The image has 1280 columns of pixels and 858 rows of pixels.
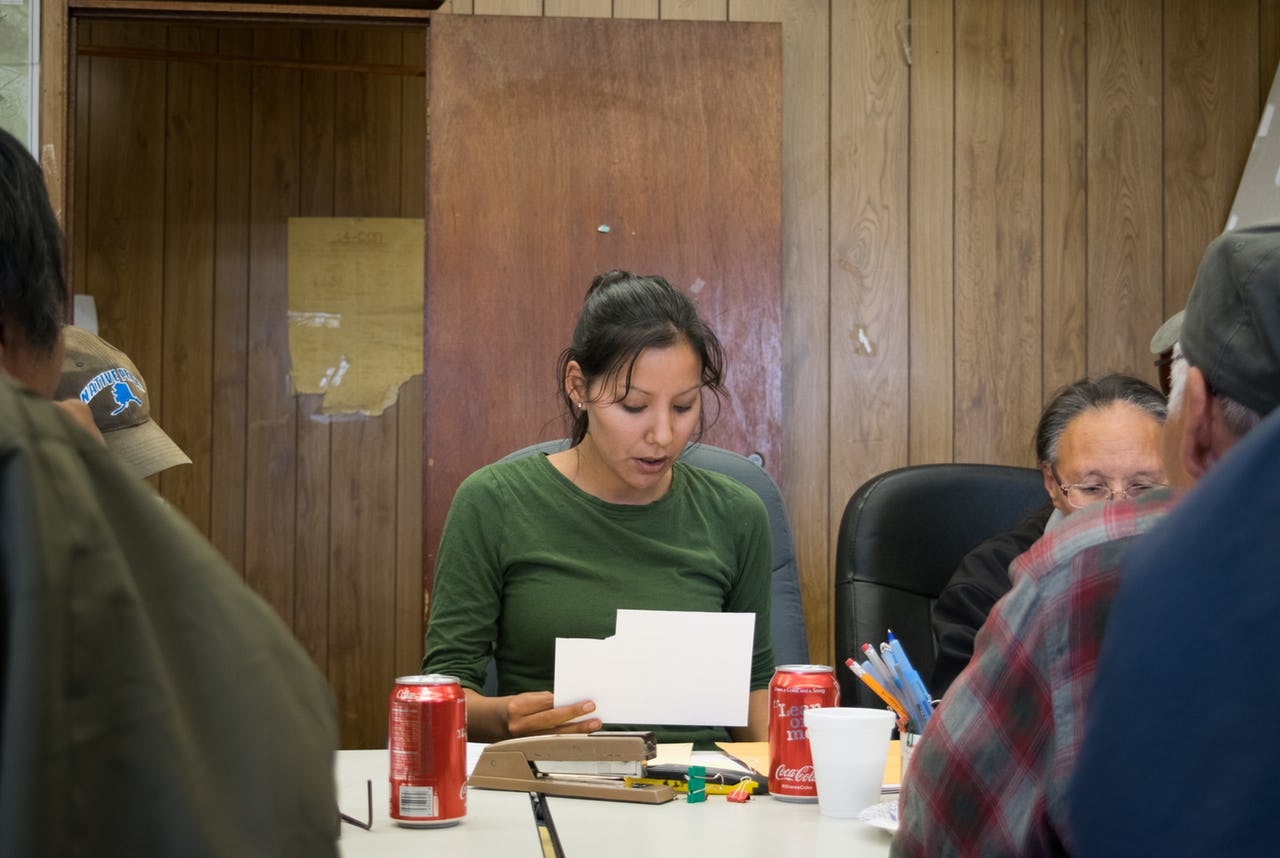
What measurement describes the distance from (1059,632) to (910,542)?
1621mm

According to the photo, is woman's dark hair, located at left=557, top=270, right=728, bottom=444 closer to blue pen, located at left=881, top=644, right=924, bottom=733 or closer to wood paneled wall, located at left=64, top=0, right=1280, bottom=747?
blue pen, located at left=881, top=644, right=924, bottom=733

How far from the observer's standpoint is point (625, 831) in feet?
4.70

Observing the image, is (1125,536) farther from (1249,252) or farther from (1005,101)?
(1005,101)

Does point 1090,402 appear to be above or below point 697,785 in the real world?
above

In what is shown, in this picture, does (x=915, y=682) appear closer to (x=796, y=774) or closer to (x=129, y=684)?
(x=796, y=774)

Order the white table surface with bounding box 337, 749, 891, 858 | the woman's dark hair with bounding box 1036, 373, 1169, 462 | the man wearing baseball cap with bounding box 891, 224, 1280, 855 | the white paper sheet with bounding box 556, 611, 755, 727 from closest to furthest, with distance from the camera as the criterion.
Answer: the man wearing baseball cap with bounding box 891, 224, 1280, 855
the white table surface with bounding box 337, 749, 891, 858
the white paper sheet with bounding box 556, 611, 755, 727
the woman's dark hair with bounding box 1036, 373, 1169, 462

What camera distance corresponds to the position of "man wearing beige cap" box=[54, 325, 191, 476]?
197 centimetres

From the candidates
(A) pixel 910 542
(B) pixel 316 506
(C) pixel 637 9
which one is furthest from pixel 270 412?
(A) pixel 910 542

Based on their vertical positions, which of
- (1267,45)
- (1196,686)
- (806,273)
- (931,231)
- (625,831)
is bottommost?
(625,831)

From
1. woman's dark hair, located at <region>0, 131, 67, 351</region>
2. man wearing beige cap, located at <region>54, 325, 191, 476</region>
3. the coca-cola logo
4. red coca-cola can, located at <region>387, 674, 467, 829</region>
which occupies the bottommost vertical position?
the coca-cola logo

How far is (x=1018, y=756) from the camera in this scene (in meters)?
0.87

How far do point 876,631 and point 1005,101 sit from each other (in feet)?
5.78

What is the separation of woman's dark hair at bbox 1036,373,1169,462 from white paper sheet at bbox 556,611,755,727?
821mm

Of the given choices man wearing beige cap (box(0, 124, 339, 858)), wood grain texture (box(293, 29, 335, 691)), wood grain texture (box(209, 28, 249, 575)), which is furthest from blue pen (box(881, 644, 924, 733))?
wood grain texture (box(209, 28, 249, 575))
